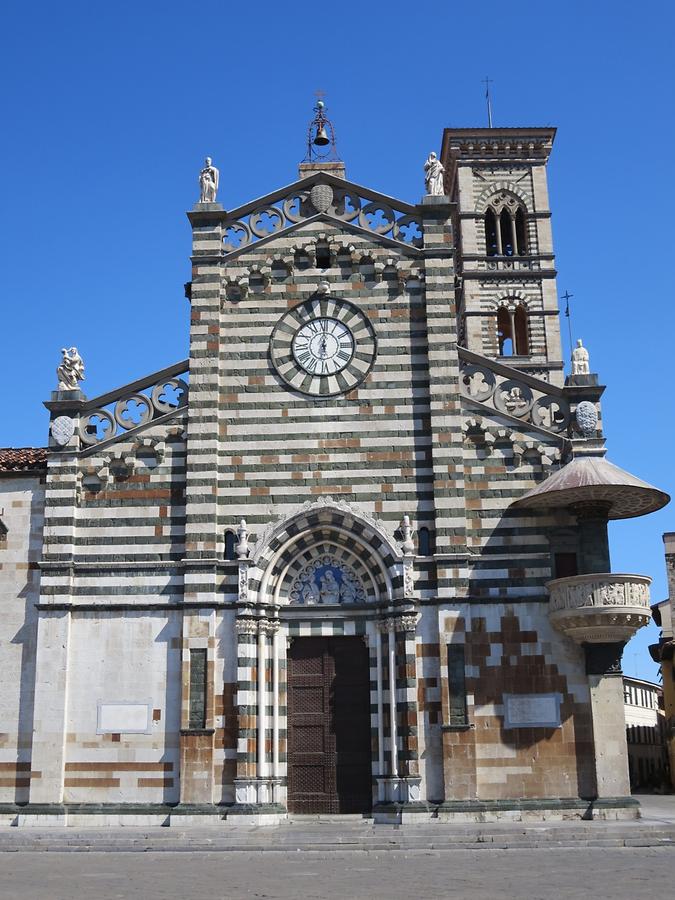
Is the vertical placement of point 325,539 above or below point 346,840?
above

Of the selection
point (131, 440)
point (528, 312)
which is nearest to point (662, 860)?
point (131, 440)

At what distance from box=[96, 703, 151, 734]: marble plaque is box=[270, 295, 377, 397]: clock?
25.3 feet

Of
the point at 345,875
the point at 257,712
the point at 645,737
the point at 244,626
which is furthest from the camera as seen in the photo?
the point at 645,737

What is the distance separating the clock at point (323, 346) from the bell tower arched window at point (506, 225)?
20.8m

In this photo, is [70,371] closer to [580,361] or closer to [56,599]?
[56,599]

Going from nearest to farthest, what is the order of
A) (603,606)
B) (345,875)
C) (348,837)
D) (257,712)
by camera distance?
(345,875) < (348,837) < (603,606) < (257,712)

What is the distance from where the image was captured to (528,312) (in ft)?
143

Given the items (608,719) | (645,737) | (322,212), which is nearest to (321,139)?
(322,212)

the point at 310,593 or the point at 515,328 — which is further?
the point at 515,328

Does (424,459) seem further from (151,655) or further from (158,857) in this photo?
(158,857)

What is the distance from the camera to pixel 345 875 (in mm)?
15945

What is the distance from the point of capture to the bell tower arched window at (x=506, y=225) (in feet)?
147

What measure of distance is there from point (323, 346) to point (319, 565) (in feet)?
16.2

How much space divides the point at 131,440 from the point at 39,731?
6.50m
